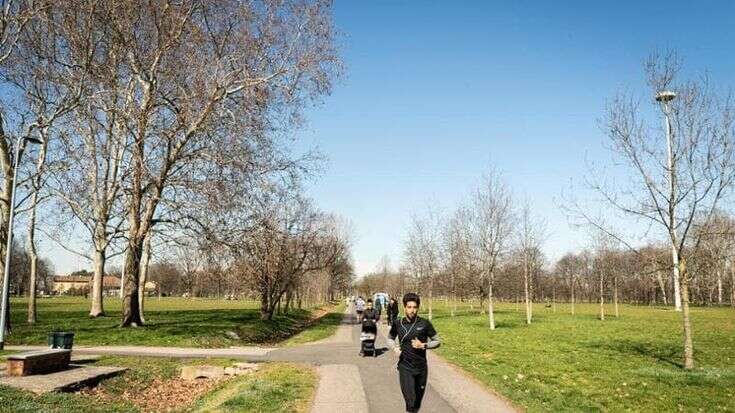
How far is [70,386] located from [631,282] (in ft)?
353

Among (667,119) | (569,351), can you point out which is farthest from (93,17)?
(569,351)

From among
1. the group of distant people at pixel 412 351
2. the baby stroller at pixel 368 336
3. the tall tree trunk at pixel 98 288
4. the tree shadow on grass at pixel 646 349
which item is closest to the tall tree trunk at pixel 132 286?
the baby stroller at pixel 368 336

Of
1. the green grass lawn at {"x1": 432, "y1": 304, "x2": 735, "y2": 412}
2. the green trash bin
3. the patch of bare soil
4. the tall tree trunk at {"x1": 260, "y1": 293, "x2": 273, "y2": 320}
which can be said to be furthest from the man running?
the tall tree trunk at {"x1": 260, "y1": 293, "x2": 273, "y2": 320}

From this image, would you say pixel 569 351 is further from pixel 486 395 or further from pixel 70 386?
pixel 70 386

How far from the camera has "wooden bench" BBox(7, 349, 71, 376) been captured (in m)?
12.3

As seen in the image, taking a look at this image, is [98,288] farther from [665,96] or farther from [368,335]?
[665,96]

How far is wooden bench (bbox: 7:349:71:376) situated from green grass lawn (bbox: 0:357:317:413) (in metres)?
1.44

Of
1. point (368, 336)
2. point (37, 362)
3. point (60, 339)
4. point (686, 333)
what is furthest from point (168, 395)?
point (686, 333)

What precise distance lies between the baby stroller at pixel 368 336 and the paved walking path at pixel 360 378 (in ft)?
1.21

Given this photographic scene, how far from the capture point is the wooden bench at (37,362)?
1234cm

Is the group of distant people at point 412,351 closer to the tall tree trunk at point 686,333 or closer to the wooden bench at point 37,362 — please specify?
the wooden bench at point 37,362

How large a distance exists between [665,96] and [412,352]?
13.5 meters

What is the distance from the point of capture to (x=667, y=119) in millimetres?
16750

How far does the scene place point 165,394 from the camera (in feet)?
44.2
